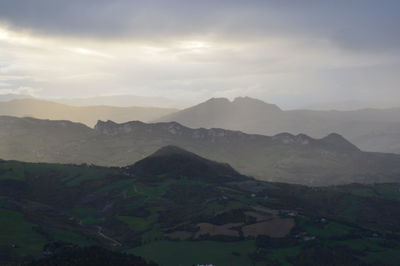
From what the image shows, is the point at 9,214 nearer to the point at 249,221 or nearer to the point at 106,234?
the point at 106,234

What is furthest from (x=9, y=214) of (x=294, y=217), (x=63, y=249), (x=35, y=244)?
(x=294, y=217)

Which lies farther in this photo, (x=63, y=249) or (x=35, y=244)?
(x=35, y=244)

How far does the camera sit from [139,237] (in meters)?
172

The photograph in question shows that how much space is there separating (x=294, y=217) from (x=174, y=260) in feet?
181

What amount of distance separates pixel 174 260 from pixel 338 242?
52.2m

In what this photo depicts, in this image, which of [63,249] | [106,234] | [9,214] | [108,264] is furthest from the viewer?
[106,234]

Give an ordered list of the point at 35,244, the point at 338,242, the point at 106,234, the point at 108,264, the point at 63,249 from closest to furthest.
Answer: the point at 108,264, the point at 63,249, the point at 35,244, the point at 338,242, the point at 106,234

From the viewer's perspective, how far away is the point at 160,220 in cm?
19325

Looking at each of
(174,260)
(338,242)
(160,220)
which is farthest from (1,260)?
(338,242)

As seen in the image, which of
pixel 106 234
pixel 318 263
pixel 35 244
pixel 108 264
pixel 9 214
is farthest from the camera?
pixel 106 234

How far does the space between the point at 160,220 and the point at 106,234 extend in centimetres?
2157

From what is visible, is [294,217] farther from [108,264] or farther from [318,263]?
[108,264]

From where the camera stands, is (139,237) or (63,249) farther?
(139,237)

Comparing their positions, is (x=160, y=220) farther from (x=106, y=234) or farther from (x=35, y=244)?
(x=35, y=244)
